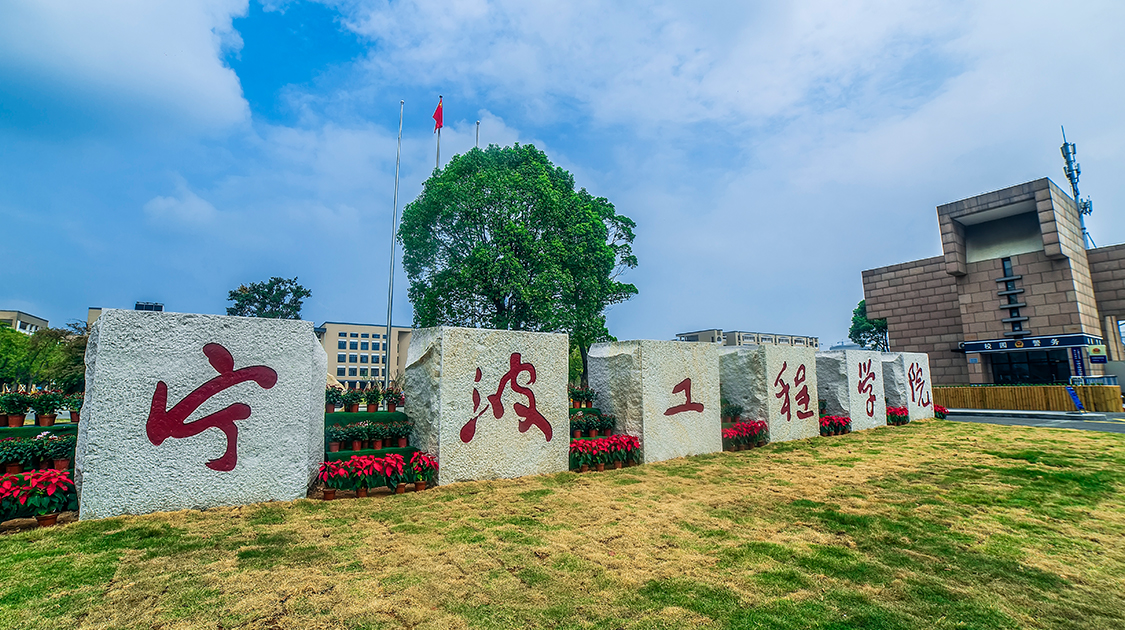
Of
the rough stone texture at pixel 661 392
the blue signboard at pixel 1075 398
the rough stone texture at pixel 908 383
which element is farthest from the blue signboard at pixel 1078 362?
the rough stone texture at pixel 661 392

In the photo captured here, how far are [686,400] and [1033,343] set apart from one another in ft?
84.5

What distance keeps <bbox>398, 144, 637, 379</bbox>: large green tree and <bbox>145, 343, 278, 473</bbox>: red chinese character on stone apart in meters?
9.27

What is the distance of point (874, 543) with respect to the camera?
4016mm

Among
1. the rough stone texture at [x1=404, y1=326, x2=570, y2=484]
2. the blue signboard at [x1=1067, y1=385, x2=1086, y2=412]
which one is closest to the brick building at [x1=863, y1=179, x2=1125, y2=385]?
the blue signboard at [x1=1067, y1=385, x2=1086, y2=412]

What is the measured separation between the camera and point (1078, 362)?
22469mm

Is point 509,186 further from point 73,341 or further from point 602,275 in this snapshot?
point 73,341

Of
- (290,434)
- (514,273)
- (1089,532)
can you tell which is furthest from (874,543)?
(514,273)

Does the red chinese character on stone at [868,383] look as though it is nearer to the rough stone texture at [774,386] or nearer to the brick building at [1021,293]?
the rough stone texture at [774,386]

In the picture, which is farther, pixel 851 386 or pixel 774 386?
pixel 851 386

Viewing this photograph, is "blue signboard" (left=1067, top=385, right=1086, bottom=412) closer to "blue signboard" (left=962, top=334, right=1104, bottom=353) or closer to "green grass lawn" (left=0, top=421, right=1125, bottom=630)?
"blue signboard" (left=962, top=334, right=1104, bottom=353)

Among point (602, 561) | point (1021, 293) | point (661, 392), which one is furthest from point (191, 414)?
point (1021, 293)

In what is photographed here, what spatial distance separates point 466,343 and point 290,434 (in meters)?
2.23

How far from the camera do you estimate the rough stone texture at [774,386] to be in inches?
396

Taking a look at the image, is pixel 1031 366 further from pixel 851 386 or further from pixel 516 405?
pixel 516 405
